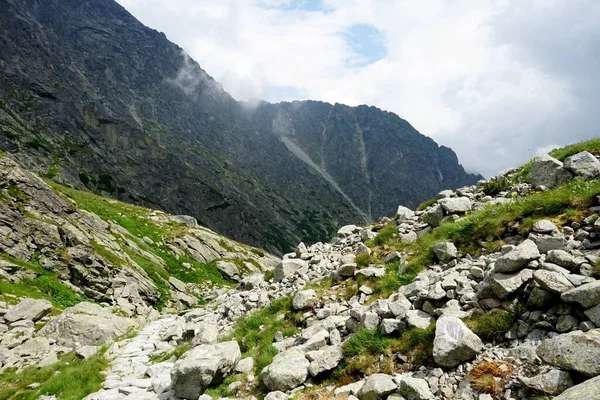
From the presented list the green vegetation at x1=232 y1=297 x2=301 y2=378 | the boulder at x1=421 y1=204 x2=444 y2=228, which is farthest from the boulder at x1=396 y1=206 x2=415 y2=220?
the green vegetation at x1=232 y1=297 x2=301 y2=378

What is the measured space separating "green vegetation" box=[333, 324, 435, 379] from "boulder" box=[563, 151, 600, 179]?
9877mm

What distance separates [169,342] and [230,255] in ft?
218

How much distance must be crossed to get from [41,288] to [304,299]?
3331 cm

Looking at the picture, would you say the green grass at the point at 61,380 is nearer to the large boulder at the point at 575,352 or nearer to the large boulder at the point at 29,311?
the large boulder at the point at 29,311

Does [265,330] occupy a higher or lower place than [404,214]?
lower

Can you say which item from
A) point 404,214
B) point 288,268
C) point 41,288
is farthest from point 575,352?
point 41,288

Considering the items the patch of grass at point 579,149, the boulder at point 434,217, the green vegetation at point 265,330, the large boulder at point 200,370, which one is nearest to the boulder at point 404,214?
the boulder at point 434,217

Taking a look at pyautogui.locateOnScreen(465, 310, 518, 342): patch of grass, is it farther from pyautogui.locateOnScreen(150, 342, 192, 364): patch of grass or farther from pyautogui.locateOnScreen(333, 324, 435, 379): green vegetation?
pyautogui.locateOnScreen(150, 342, 192, 364): patch of grass

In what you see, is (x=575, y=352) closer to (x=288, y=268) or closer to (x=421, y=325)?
(x=421, y=325)

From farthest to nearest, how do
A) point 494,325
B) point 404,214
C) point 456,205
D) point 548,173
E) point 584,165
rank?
point 404,214
point 456,205
point 548,173
point 584,165
point 494,325

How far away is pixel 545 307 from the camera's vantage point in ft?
23.4

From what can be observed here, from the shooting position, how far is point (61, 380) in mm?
13883

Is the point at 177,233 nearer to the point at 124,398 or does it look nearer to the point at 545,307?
the point at 124,398

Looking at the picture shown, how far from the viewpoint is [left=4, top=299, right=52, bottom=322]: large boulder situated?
2533 centimetres
